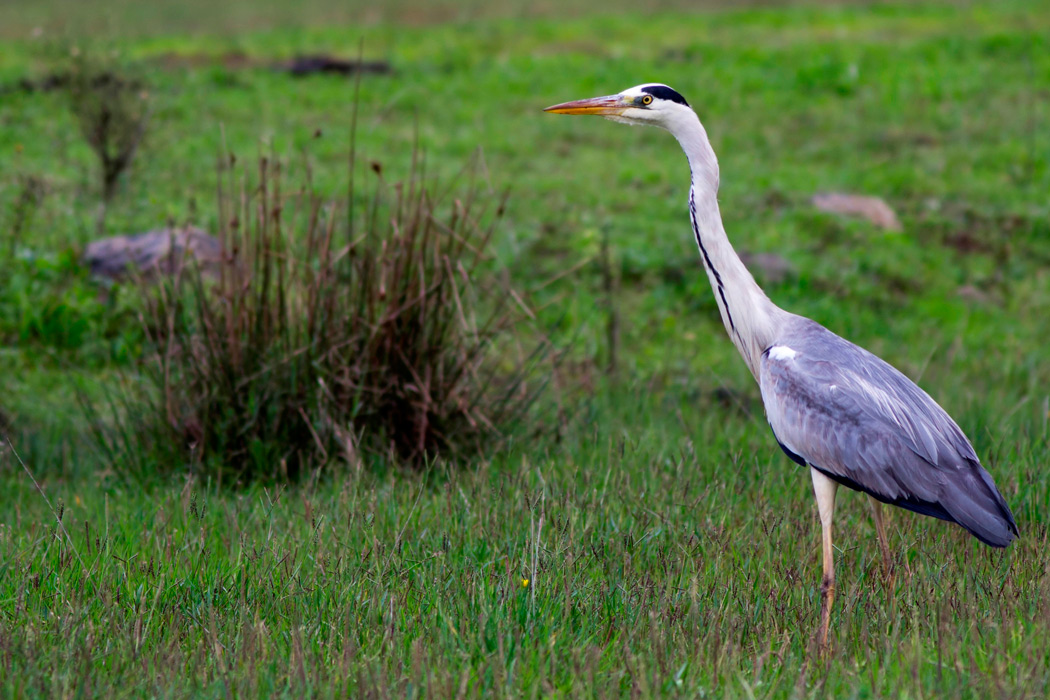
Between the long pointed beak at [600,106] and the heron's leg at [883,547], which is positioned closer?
the heron's leg at [883,547]

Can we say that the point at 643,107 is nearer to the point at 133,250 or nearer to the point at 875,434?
the point at 875,434

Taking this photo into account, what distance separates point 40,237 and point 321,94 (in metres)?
6.66

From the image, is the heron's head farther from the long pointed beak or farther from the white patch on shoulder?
the white patch on shoulder

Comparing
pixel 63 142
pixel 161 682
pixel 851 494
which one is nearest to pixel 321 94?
pixel 63 142

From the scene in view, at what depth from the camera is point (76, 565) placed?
373 cm

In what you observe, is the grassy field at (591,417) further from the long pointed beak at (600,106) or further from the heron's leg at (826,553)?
the long pointed beak at (600,106)

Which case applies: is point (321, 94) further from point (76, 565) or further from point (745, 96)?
point (76, 565)

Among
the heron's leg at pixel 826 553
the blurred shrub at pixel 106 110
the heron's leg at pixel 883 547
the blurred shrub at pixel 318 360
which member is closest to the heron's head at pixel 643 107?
the blurred shrub at pixel 318 360

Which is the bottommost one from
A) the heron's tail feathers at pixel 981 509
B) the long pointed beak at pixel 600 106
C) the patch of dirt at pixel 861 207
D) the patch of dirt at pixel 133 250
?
the patch of dirt at pixel 133 250

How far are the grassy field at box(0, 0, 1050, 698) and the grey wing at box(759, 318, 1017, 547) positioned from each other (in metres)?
0.27

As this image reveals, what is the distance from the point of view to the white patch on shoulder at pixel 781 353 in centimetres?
420

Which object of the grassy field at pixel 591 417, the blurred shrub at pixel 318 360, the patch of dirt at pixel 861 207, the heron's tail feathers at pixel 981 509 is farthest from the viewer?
the patch of dirt at pixel 861 207

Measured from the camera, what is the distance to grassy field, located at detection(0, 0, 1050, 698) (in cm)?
310

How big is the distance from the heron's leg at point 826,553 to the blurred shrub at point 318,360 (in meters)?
1.84
